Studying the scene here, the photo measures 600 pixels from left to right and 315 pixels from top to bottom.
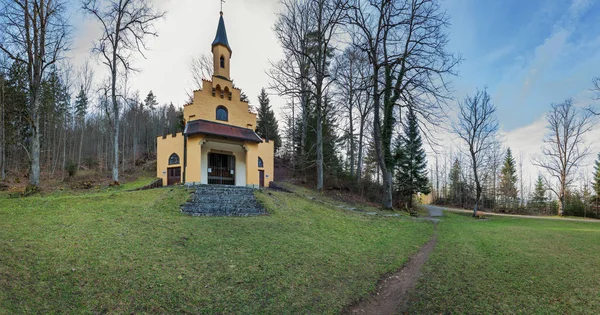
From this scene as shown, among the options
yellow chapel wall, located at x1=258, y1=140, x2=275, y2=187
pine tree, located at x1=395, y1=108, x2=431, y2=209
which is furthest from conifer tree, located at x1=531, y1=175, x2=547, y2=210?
yellow chapel wall, located at x1=258, y1=140, x2=275, y2=187

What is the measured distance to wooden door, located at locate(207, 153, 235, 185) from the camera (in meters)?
19.0

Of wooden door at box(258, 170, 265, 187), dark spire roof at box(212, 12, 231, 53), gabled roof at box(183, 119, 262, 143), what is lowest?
wooden door at box(258, 170, 265, 187)

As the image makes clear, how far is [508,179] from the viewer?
36375 millimetres

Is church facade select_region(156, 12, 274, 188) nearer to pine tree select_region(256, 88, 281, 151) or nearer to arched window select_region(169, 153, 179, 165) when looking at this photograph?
arched window select_region(169, 153, 179, 165)

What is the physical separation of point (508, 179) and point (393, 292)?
41879 mm

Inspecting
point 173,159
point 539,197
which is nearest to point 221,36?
point 173,159

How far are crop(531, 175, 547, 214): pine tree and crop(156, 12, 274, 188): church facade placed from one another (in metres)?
34.6

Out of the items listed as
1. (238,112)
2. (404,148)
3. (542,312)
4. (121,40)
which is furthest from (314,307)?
(404,148)

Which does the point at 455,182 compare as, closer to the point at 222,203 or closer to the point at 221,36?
the point at 221,36

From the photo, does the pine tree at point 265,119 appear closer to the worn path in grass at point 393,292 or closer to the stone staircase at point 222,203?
the stone staircase at point 222,203

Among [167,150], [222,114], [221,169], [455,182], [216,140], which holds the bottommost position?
[455,182]

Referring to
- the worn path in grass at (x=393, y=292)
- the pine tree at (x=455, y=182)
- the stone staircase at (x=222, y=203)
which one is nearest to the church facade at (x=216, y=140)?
the stone staircase at (x=222, y=203)

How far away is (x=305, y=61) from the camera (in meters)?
23.8

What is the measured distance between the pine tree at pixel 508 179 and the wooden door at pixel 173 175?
39250 mm
